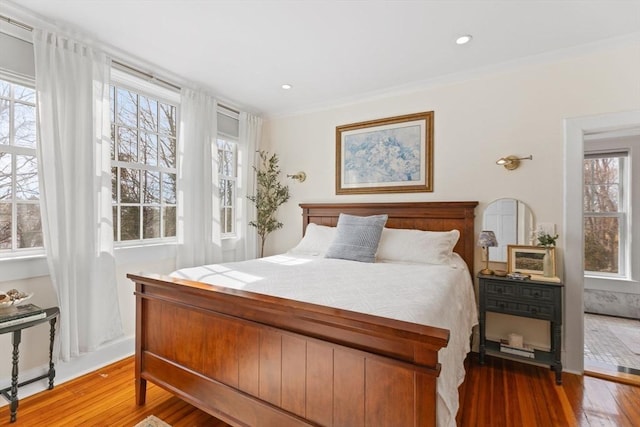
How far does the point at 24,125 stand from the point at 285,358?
96.8 inches

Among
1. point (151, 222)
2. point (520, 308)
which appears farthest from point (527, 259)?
point (151, 222)

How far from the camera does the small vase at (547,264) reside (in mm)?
2434

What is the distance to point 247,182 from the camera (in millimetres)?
3857

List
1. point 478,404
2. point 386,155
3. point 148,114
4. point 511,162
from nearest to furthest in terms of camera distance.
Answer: point 478,404
point 511,162
point 148,114
point 386,155

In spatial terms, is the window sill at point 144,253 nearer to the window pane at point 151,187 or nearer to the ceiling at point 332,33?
the window pane at point 151,187

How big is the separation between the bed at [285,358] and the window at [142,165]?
1193 millimetres

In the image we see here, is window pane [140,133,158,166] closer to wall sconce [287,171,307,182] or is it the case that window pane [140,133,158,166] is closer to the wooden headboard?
wall sconce [287,171,307,182]

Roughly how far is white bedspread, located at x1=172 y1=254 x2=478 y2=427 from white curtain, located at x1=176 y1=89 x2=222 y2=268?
93 centimetres

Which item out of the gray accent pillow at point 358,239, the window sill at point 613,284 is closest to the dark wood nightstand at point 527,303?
the gray accent pillow at point 358,239

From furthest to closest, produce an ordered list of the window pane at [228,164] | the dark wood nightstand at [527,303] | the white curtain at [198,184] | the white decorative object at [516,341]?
1. the window pane at [228,164]
2. the white curtain at [198,184]
3. the white decorative object at [516,341]
4. the dark wood nightstand at [527,303]

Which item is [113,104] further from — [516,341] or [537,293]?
[516,341]

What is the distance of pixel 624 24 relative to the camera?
84.7 inches

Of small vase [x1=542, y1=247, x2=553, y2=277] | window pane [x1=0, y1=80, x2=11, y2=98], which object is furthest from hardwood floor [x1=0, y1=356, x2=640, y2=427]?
window pane [x1=0, y1=80, x2=11, y2=98]

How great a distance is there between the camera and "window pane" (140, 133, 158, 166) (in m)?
2.96
